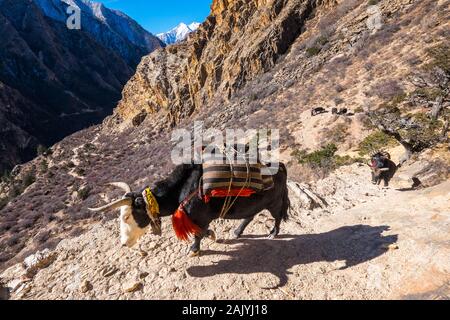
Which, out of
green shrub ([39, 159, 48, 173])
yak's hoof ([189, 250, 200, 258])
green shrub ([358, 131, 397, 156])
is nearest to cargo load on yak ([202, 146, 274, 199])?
yak's hoof ([189, 250, 200, 258])

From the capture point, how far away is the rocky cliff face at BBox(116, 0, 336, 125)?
3656 cm

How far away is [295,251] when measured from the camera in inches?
190

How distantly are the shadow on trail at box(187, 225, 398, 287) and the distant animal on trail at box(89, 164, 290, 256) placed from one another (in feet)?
1.81

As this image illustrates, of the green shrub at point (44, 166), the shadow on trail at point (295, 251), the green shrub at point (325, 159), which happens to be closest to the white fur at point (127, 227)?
the shadow on trail at point (295, 251)

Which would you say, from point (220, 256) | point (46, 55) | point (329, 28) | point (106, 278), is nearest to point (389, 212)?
point (220, 256)

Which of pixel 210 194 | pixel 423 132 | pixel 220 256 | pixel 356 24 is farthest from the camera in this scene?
pixel 356 24

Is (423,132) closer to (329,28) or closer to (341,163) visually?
(341,163)

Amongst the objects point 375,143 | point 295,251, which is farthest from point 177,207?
point 375,143

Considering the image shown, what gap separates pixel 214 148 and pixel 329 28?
1276 inches

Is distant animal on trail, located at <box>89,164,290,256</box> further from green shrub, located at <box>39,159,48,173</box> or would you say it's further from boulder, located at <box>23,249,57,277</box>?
green shrub, located at <box>39,159,48,173</box>

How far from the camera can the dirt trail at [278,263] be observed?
3.94 m

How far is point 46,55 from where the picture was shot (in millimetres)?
124250

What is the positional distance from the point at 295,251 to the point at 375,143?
29.9 ft

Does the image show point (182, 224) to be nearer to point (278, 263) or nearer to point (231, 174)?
point (231, 174)
